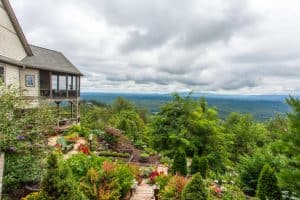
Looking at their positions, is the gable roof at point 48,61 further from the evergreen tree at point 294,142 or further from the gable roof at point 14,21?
the evergreen tree at point 294,142

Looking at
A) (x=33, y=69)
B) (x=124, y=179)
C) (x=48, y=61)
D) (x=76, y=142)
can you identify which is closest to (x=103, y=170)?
(x=124, y=179)

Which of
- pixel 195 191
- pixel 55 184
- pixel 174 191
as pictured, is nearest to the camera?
pixel 55 184

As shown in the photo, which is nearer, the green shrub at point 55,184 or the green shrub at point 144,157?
the green shrub at point 55,184

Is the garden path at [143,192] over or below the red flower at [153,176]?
below

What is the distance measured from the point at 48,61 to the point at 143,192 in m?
15.0

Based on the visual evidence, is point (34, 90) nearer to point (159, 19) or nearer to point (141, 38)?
point (141, 38)

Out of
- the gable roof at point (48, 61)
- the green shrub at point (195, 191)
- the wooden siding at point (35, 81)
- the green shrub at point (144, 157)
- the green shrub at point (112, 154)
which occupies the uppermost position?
the gable roof at point (48, 61)

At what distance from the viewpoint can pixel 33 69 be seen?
60.4ft

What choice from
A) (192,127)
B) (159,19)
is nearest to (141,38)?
(159,19)

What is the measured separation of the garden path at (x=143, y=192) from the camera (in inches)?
375

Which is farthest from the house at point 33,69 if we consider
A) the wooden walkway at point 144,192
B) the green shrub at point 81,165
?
the wooden walkway at point 144,192

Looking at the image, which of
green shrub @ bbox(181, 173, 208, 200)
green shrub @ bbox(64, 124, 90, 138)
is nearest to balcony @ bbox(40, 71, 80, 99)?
green shrub @ bbox(64, 124, 90, 138)

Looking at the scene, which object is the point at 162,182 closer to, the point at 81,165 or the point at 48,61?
the point at 81,165

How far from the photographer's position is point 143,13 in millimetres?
13453
